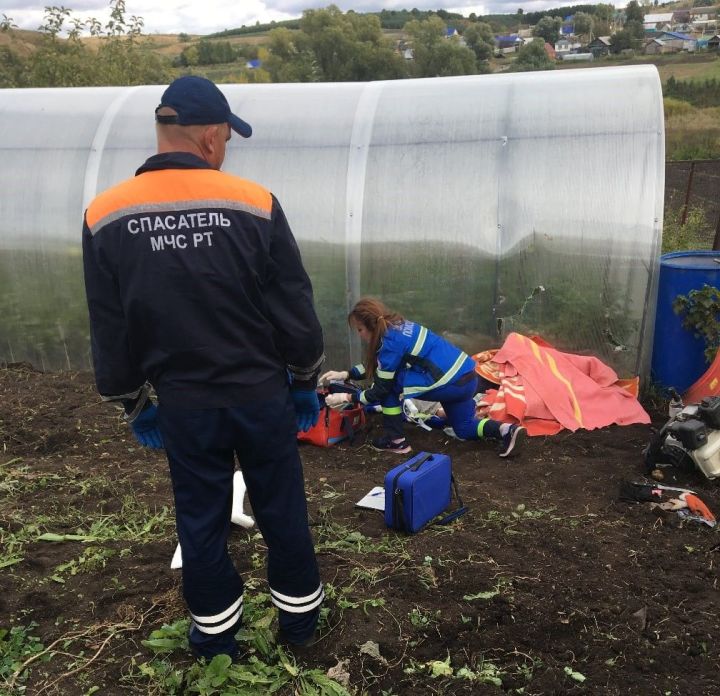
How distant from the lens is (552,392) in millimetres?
6219

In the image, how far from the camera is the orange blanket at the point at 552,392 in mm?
6121

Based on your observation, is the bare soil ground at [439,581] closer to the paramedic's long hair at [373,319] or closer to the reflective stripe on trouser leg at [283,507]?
the reflective stripe on trouser leg at [283,507]

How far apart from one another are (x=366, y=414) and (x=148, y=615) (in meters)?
3.33

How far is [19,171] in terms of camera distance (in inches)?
300

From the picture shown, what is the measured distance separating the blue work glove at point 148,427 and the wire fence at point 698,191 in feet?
35.1

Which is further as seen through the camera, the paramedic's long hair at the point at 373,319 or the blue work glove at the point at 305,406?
the paramedic's long hair at the point at 373,319

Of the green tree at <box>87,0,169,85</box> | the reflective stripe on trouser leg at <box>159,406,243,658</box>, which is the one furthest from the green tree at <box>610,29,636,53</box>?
the reflective stripe on trouser leg at <box>159,406,243,658</box>

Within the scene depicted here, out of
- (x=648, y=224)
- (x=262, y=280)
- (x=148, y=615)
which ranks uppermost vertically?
(x=262, y=280)

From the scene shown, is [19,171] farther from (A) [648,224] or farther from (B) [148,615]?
(A) [648,224]

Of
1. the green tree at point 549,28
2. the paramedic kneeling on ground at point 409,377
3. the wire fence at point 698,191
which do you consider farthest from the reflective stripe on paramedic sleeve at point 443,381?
the green tree at point 549,28

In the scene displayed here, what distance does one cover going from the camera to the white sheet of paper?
4648 mm

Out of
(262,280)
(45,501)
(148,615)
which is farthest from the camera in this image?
(45,501)

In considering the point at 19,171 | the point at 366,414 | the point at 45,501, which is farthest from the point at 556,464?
the point at 19,171

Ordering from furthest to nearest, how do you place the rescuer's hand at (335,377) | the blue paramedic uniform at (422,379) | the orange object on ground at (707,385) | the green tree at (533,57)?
the green tree at (533,57), the rescuer's hand at (335,377), the orange object on ground at (707,385), the blue paramedic uniform at (422,379)
